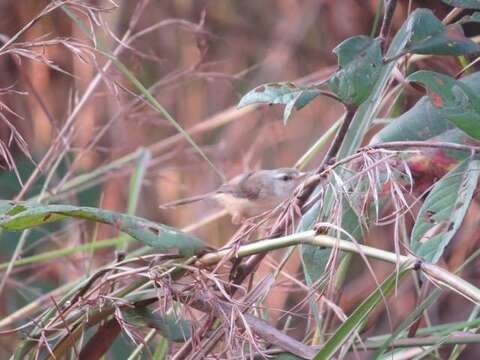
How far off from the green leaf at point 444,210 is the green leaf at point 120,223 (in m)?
0.21

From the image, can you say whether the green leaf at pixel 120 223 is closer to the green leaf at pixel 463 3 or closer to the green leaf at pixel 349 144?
the green leaf at pixel 349 144

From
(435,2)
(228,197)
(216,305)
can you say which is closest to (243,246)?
(216,305)

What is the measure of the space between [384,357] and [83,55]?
457mm

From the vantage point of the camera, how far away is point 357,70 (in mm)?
843

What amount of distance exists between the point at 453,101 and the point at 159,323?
357mm

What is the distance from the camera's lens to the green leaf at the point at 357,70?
83 centimetres

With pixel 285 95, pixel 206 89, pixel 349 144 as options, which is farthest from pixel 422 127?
pixel 206 89

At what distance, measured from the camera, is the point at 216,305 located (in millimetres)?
797

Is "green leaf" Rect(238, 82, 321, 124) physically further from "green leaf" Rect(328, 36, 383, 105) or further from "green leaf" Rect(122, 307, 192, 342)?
"green leaf" Rect(122, 307, 192, 342)

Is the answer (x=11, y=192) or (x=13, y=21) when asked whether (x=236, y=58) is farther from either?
(x=11, y=192)

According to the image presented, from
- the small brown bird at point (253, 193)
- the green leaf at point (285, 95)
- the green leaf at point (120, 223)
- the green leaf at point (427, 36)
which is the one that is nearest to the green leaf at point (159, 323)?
the green leaf at point (120, 223)

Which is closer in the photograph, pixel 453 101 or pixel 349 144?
pixel 453 101

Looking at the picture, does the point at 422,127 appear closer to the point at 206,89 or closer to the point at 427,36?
the point at 427,36

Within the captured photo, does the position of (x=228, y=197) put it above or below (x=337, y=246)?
below
